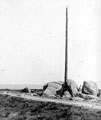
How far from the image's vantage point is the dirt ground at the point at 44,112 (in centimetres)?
1650

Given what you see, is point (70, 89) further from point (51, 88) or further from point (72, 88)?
point (51, 88)

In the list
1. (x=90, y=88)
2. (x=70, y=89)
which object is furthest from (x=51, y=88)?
(x=90, y=88)

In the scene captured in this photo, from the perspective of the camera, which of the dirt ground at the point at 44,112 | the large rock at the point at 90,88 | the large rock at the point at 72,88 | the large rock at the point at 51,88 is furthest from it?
the large rock at the point at 51,88

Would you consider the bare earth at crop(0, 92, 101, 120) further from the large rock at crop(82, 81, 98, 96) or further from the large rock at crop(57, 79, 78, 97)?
the large rock at crop(82, 81, 98, 96)

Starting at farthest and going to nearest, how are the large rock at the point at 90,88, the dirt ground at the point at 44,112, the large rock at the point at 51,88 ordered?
the large rock at the point at 51,88, the large rock at the point at 90,88, the dirt ground at the point at 44,112

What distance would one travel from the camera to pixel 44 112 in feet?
61.0

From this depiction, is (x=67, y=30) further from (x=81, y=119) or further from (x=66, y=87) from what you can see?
(x=81, y=119)

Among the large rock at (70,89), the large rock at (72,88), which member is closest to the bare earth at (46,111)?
the large rock at (70,89)

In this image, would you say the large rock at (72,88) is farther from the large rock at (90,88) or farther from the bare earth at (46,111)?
the bare earth at (46,111)

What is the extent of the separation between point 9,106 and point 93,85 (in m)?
13.0

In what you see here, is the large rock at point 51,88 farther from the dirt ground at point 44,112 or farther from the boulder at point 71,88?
the dirt ground at point 44,112

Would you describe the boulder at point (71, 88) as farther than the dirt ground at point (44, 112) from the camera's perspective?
Yes

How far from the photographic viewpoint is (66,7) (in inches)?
1217

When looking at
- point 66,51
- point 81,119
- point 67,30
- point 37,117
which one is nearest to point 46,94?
point 66,51
